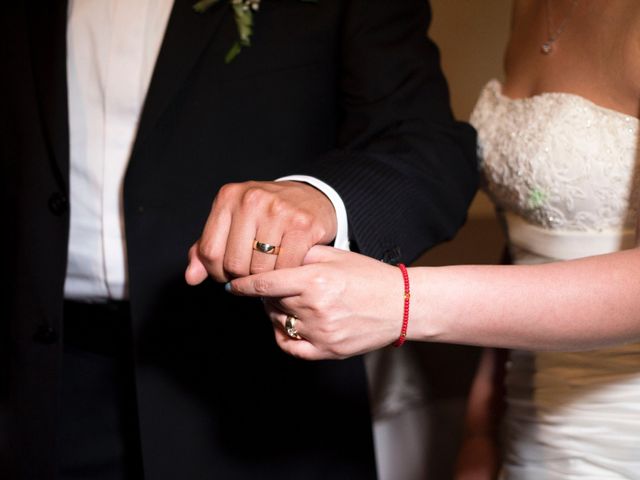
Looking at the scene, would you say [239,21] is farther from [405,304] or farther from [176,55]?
[405,304]

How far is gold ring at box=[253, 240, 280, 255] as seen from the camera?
0.89 m

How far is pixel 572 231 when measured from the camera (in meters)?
1.16

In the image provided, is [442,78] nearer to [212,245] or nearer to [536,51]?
[536,51]

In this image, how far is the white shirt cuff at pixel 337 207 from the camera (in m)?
1.02

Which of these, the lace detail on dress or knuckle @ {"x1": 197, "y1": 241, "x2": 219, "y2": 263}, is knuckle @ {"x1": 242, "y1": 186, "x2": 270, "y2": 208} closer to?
knuckle @ {"x1": 197, "y1": 241, "x2": 219, "y2": 263}

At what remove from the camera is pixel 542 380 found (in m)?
1.21

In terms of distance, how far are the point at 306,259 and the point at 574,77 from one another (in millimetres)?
546

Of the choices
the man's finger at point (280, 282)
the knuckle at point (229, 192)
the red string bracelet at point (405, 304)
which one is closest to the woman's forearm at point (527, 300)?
the red string bracelet at point (405, 304)

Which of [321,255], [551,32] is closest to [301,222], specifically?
[321,255]

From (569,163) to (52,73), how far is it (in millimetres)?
822

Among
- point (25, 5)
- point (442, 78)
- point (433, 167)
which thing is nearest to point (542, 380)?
point (433, 167)

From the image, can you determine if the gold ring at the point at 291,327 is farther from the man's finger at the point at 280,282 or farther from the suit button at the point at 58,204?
the suit button at the point at 58,204

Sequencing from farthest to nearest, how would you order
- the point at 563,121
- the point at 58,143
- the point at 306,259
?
the point at 58,143, the point at 563,121, the point at 306,259

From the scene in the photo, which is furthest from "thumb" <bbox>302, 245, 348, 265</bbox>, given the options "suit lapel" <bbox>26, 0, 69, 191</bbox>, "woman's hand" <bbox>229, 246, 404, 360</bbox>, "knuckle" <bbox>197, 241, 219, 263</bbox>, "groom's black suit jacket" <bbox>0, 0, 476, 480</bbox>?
"suit lapel" <bbox>26, 0, 69, 191</bbox>
